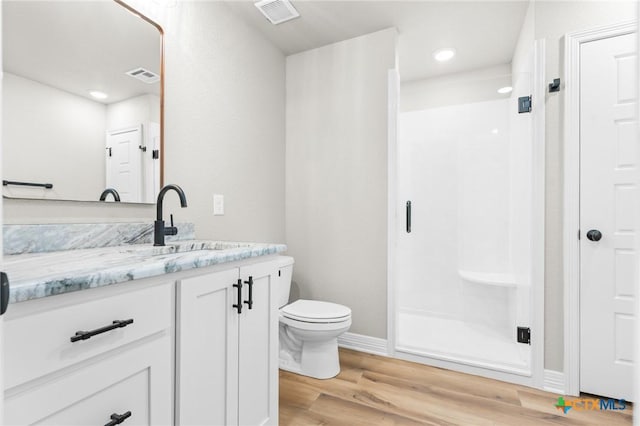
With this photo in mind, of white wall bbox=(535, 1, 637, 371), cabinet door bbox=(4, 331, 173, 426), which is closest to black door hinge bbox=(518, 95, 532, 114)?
white wall bbox=(535, 1, 637, 371)

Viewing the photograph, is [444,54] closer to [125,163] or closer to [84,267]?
[125,163]

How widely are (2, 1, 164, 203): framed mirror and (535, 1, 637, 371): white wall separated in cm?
219

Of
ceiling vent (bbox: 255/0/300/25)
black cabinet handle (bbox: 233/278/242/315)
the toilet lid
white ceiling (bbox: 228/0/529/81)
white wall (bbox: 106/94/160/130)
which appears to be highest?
white ceiling (bbox: 228/0/529/81)

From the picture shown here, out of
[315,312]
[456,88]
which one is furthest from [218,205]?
[456,88]

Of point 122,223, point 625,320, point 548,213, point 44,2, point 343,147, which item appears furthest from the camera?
point 343,147

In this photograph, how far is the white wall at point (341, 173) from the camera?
248cm

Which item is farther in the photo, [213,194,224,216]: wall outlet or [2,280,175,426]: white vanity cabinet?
[213,194,224,216]: wall outlet

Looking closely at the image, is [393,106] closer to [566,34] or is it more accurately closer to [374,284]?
[566,34]

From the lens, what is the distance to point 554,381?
1937 millimetres

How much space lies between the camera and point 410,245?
3.33 meters

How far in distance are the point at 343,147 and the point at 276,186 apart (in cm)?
62

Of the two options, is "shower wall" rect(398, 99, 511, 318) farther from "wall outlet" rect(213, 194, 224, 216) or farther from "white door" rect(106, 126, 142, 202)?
"white door" rect(106, 126, 142, 202)

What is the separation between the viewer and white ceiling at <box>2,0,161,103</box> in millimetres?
1323

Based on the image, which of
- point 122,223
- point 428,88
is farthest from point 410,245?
point 122,223
